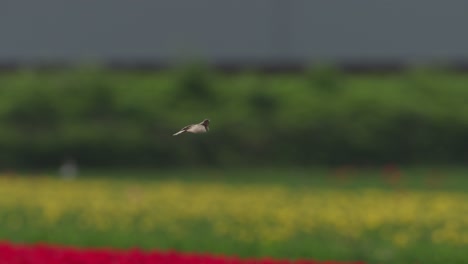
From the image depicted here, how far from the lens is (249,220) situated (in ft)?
31.3

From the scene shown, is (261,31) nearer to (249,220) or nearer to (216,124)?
(216,124)

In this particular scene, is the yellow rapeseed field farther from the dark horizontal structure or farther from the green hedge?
the dark horizontal structure

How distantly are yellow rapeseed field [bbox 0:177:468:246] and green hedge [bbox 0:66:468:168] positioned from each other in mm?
2811

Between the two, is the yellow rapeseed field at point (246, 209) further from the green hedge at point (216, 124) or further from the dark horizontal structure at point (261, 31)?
the dark horizontal structure at point (261, 31)

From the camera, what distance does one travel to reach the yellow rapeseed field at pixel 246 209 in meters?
9.11

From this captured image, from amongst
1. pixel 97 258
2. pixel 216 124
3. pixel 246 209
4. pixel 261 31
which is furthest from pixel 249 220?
pixel 261 31

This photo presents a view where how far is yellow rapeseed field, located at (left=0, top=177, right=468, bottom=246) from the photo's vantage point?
9.11m

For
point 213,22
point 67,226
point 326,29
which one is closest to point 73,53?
point 213,22

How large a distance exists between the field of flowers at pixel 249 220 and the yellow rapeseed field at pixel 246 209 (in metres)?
0.01

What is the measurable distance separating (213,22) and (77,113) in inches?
216

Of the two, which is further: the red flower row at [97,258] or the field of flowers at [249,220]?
the field of flowers at [249,220]

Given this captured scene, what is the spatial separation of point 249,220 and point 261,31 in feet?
40.0

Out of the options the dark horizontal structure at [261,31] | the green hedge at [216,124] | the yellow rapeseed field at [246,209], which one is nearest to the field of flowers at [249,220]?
the yellow rapeseed field at [246,209]

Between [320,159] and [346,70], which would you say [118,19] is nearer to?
[346,70]
